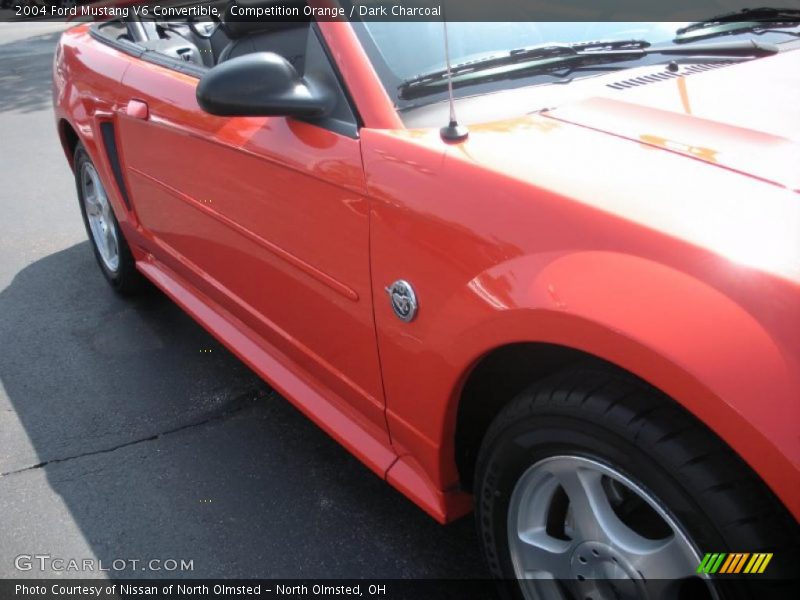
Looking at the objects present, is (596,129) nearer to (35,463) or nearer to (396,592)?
(396,592)

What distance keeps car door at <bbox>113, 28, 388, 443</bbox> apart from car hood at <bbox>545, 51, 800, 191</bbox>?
56 centimetres

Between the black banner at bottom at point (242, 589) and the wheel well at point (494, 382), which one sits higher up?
the wheel well at point (494, 382)

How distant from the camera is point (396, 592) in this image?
6.85ft

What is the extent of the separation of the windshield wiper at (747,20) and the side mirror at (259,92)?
3.56ft

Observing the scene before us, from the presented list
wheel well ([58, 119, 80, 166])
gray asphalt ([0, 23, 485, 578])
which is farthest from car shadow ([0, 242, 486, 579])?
wheel well ([58, 119, 80, 166])

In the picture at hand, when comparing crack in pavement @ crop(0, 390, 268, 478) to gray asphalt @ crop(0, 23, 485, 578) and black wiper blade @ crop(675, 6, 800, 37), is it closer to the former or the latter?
gray asphalt @ crop(0, 23, 485, 578)

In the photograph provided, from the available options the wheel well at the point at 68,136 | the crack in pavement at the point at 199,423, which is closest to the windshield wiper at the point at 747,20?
the crack in pavement at the point at 199,423

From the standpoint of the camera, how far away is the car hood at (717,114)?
1466 millimetres

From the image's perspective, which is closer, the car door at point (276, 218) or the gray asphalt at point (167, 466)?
the car door at point (276, 218)

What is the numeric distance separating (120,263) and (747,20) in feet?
9.21

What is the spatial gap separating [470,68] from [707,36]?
2.48 feet

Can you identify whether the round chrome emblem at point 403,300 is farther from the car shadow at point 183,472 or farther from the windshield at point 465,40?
the car shadow at point 183,472
